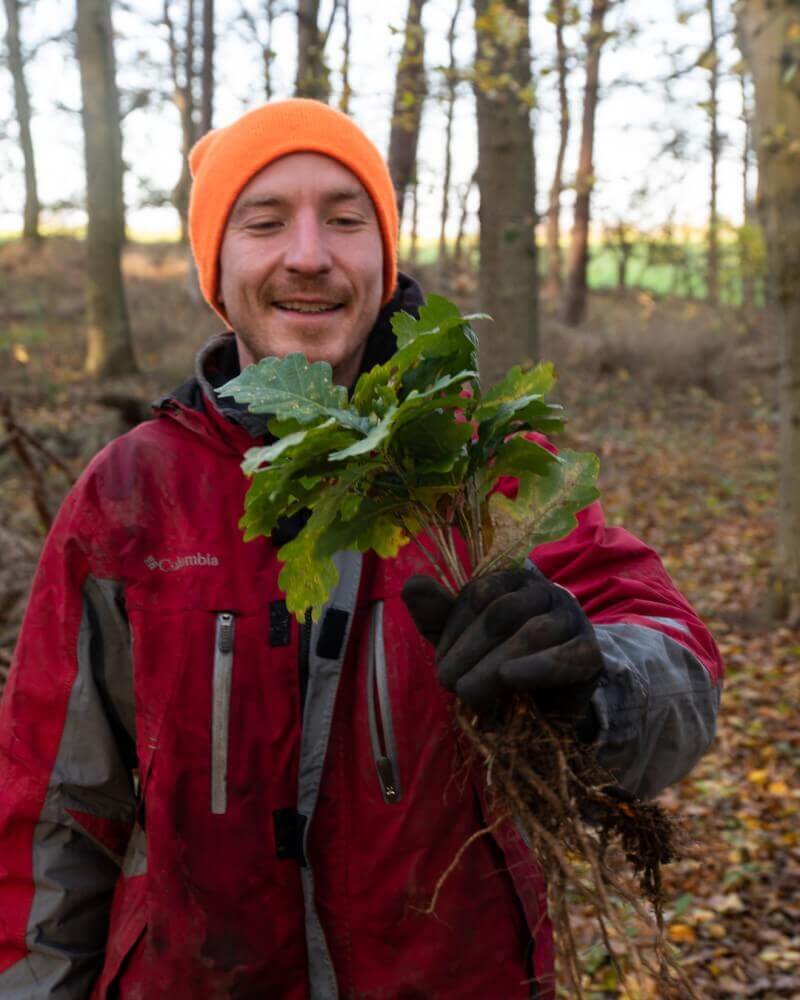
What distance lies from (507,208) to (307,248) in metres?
6.55

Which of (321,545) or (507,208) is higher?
(507,208)

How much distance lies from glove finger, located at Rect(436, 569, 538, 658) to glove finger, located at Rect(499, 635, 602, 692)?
108mm

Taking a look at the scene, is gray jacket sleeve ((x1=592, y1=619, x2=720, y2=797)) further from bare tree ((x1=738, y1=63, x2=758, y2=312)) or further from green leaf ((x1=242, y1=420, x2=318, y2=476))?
bare tree ((x1=738, y1=63, x2=758, y2=312))

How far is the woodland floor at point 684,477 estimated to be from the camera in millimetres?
4594

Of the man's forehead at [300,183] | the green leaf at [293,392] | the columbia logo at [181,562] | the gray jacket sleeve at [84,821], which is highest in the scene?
the man's forehead at [300,183]

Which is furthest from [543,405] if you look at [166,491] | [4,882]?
[4,882]

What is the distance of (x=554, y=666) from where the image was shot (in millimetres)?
1487

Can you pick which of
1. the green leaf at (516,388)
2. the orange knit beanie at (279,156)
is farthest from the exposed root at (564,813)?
the orange knit beanie at (279,156)

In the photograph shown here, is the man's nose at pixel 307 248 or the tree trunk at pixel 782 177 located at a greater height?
the tree trunk at pixel 782 177

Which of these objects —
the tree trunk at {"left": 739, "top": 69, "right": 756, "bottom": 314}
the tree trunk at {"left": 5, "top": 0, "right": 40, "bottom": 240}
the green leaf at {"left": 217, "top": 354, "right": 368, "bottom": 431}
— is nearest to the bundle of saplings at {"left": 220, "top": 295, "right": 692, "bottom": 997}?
the green leaf at {"left": 217, "top": 354, "right": 368, "bottom": 431}

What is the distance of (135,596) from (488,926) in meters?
0.98

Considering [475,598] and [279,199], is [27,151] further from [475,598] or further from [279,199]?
[475,598]

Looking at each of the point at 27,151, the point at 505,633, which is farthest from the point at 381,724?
the point at 27,151

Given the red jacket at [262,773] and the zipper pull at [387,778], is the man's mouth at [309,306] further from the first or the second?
the zipper pull at [387,778]
